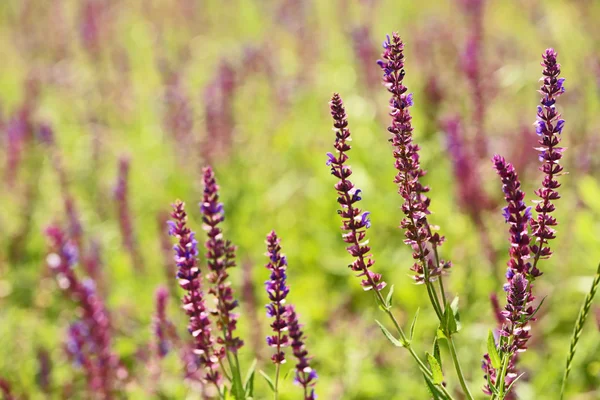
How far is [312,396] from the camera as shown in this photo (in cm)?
231

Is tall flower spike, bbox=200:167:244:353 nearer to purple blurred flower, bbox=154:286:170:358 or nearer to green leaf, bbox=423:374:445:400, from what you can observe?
green leaf, bbox=423:374:445:400

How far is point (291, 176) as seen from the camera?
5992 millimetres

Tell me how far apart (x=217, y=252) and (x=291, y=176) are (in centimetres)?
389

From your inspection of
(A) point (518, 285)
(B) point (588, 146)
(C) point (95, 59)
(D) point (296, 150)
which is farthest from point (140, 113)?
(A) point (518, 285)

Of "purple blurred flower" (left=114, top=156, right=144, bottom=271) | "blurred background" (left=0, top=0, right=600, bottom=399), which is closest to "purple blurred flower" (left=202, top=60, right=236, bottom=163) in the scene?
"blurred background" (left=0, top=0, right=600, bottom=399)

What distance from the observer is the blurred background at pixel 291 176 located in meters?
3.94

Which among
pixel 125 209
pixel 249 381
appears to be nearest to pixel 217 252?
pixel 249 381

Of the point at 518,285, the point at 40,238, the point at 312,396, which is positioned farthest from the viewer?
the point at 40,238

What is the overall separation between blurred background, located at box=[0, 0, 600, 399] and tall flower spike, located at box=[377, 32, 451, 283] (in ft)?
5.10

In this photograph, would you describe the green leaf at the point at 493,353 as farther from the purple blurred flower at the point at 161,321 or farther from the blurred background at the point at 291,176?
the purple blurred flower at the point at 161,321

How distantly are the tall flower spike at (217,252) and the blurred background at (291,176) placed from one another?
125 cm

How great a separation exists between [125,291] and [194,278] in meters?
2.76

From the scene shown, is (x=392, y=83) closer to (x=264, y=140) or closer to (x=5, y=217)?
(x=5, y=217)

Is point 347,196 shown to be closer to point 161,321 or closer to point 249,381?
point 249,381
